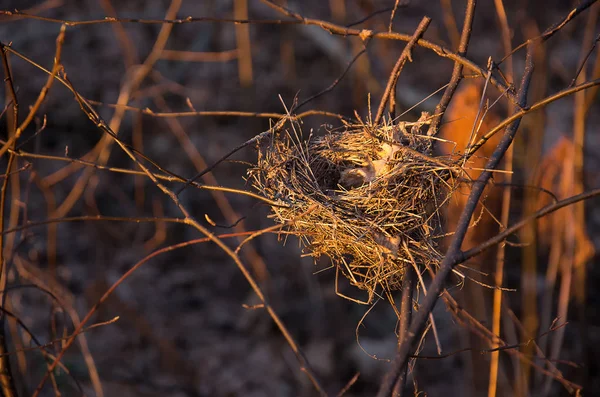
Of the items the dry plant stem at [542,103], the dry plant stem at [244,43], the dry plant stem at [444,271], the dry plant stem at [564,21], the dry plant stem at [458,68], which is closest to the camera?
the dry plant stem at [444,271]

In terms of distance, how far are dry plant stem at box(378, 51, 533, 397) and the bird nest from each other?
0.37 feet

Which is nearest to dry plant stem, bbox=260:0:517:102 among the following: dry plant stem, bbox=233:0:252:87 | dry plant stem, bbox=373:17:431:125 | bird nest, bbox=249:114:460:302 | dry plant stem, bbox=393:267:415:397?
dry plant stem, bbox=373:17:431:125

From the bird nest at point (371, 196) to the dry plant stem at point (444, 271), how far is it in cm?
11

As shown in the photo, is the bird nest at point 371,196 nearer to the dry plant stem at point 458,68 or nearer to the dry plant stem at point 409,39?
the dry plant stem at point 458,68

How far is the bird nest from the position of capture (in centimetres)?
184

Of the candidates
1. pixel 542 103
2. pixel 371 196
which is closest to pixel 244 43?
pixel 371 196

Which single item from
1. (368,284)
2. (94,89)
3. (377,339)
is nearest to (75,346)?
(377,339)

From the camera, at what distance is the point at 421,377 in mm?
6445

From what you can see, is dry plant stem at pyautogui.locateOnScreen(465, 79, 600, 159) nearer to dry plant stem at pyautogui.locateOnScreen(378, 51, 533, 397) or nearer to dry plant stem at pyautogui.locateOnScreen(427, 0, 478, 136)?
dry plant stem at pyautogui.locateOnScreen(378, 51, 533, 397)

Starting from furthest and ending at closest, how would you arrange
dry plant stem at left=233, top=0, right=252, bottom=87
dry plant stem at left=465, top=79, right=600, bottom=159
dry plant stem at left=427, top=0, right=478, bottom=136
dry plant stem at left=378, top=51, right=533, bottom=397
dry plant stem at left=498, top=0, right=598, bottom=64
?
dry plant stem at left=233, top=0, right=252, bottom=87, dry plant stem at left=427, top=0, right=478, bottom=136, dry plant stem at left=498, top=0, right=598, bottom=64, dry plant stem at left=465, top=79, right=600, bottom=159, dry plant stem at left=378, top=51, right=533, bottom=397

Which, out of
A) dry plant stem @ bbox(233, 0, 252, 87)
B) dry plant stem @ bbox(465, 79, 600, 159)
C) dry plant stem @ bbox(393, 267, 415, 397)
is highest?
dry plant stem @ bbox(233, 0, 252, 87)

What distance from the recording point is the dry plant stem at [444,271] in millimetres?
1423

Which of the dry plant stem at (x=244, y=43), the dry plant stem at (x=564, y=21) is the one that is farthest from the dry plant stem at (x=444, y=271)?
the dry plant stem at (x=244, y=43)

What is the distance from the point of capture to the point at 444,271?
1.53m
